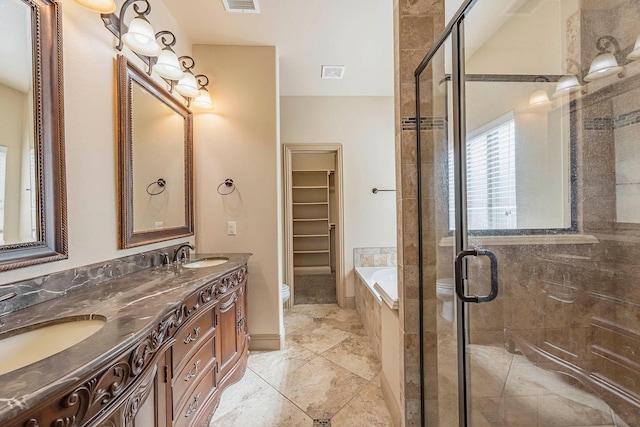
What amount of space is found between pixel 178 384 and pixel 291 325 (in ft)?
5.77

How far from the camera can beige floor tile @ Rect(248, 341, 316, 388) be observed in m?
1.97

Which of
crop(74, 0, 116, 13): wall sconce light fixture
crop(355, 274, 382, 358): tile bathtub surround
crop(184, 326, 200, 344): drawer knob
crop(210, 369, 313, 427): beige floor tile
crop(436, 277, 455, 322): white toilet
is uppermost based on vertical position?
crop(74, 0, 116, 13): wall sconce light fixture

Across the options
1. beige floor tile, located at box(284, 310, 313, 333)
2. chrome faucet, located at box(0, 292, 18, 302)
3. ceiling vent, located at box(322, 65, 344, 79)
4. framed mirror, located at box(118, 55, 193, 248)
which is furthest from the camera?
beige floor tile, located at box(284, 310, 313, 333)

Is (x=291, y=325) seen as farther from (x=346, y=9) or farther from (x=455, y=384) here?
(x=346, y=9)

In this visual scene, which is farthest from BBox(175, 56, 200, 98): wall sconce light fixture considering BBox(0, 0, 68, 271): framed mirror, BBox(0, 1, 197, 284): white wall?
BBox(0, 0, 68, 271): framed mirror

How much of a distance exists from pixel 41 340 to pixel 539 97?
236 cm

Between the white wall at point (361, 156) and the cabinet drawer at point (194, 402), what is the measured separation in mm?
2062

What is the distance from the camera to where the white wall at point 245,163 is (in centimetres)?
229

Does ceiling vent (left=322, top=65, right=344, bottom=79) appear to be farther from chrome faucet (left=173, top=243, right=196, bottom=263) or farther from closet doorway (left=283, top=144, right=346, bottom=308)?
chrome faucet (left=173, top=243, right=196, bottom=263)

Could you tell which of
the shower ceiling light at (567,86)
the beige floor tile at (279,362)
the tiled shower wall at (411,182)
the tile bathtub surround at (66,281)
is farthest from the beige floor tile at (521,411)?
the tile bathtub surround at (66,281)

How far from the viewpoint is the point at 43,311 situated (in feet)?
3.02

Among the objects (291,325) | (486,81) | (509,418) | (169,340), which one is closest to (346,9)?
(486,81)

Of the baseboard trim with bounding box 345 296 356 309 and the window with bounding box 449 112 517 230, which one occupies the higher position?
the window with bounding box 449 112 517 230

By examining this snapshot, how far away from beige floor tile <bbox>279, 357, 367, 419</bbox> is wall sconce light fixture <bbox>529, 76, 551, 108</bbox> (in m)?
2.08
